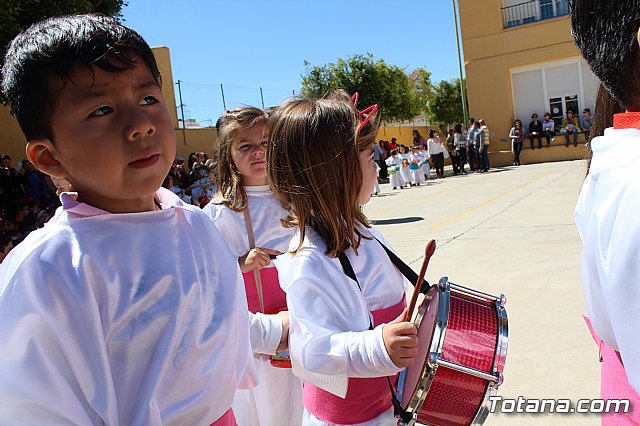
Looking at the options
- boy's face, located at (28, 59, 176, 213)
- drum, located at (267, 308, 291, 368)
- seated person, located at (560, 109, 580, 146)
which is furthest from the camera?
seated person, located at (560, 109, 580, 146)

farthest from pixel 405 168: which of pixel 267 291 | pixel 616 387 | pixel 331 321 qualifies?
pixel 616 387

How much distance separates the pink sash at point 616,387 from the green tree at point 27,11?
31.0 feet

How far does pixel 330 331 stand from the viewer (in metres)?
1.57

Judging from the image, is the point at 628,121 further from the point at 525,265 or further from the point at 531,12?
the point at 531,12

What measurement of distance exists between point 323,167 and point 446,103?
44.0m

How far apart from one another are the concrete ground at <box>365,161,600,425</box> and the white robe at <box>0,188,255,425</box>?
2.02 m

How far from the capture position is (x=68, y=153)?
46.4 inches

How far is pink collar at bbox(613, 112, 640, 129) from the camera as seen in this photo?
3.44ft

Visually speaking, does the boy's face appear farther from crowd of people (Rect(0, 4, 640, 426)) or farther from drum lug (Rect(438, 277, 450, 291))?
drum lug (Rect(438, 277, 450, 291))

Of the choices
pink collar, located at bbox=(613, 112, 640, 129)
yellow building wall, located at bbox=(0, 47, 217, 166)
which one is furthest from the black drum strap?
yellow building wall, located at bbox=(0, 47, 217, 166)

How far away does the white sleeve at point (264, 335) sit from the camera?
1.76 meters

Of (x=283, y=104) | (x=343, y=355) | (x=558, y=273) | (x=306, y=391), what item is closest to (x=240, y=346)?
(x=343, y=355)

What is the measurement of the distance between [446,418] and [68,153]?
49.0 inches

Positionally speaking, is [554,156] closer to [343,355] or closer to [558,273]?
[558,273]
